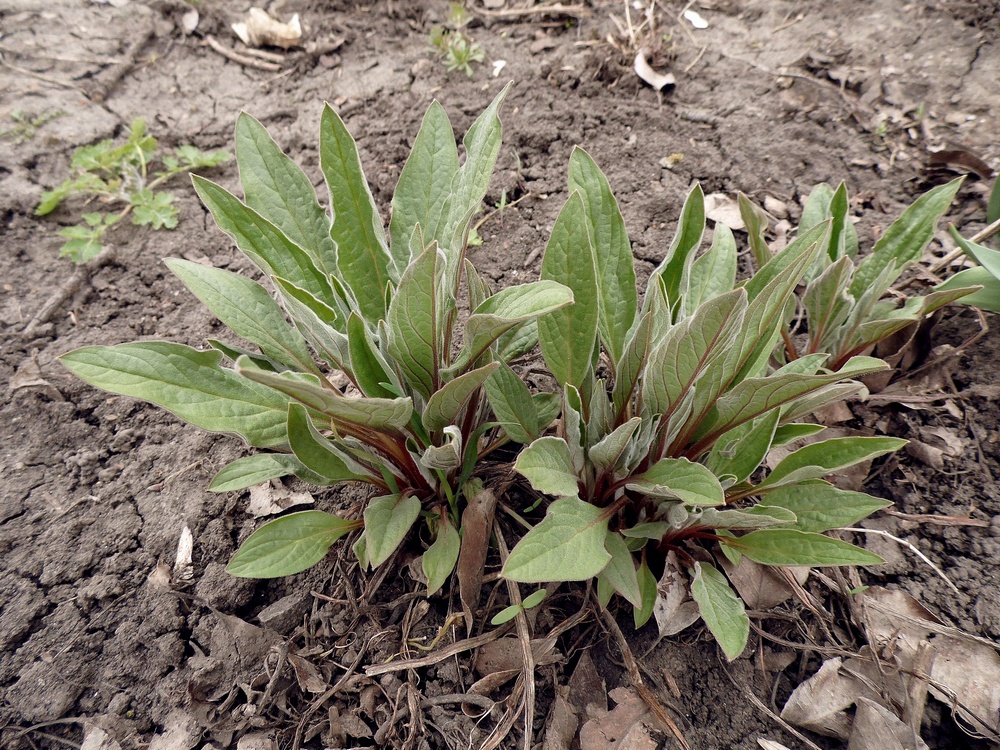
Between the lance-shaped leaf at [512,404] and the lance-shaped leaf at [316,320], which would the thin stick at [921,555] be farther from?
the lance-shaped leaf at [316,320]

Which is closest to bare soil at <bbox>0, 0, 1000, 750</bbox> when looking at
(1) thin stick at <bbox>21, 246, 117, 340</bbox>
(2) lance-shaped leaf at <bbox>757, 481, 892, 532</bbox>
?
(1) thin stick at <bbox>21, 246, 117, 340</bbox>

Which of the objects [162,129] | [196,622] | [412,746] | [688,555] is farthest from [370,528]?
[162,129]

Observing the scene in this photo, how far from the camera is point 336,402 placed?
1241mm

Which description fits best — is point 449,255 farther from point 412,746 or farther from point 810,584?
point 810,584

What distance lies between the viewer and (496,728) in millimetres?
1580

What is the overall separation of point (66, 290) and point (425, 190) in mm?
1838

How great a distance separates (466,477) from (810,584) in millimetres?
1099

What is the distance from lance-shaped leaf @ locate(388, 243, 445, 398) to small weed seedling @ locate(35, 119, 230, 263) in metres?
1.85

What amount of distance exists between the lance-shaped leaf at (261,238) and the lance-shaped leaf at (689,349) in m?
0.94

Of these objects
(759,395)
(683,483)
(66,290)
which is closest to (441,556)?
(683,483)

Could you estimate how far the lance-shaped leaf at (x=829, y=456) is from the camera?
4.93 ft

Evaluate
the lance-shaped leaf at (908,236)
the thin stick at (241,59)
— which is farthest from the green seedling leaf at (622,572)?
the thin stick at (241,59)

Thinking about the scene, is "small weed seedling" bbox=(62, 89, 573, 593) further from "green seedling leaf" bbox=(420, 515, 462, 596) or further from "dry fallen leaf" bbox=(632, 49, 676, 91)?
"dry fallen leaf" bbox=(632, 49, 676, 91)

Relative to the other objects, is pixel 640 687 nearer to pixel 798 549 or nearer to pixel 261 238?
pixel 798 549
